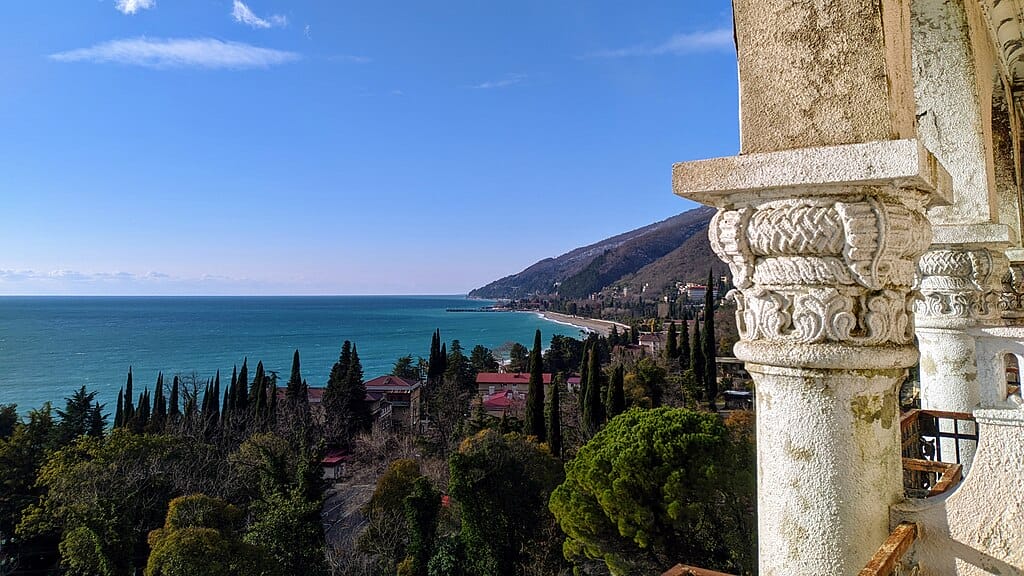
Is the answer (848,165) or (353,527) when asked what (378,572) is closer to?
(353,527)

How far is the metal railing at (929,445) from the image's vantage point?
2.15 m

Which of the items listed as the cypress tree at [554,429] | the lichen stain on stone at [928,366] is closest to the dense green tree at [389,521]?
the cypress tree at [554,429]

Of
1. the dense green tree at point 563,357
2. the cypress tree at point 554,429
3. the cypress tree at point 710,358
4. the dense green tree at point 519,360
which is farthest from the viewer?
the dense green tree at point 519,360

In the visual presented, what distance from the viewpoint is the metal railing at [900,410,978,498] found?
2.15 metres

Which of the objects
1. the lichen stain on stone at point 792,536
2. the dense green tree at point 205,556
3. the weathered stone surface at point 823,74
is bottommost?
the dense green tree at point 205,556

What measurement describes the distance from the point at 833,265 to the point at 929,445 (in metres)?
2.12

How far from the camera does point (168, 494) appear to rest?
50.2 ft

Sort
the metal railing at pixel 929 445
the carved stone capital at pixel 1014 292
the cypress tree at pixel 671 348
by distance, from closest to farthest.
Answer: the metal railing at pixel 929 445, the carved stone capital at pixel 1014 292, the cypress tree at pixel 671 348

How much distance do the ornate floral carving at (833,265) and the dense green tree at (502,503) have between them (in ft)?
39.5

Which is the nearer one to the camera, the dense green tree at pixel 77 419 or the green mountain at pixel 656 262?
the dense green tree at pixel 77 419

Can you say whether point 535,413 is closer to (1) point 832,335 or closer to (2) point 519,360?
(1) point 832,335

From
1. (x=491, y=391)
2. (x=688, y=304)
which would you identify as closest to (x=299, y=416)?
(x=491, y=391)

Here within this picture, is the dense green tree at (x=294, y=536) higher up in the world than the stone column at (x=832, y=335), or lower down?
lower down

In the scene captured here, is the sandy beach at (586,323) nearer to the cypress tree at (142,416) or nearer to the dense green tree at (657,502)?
the cypress tree at (142,416)
